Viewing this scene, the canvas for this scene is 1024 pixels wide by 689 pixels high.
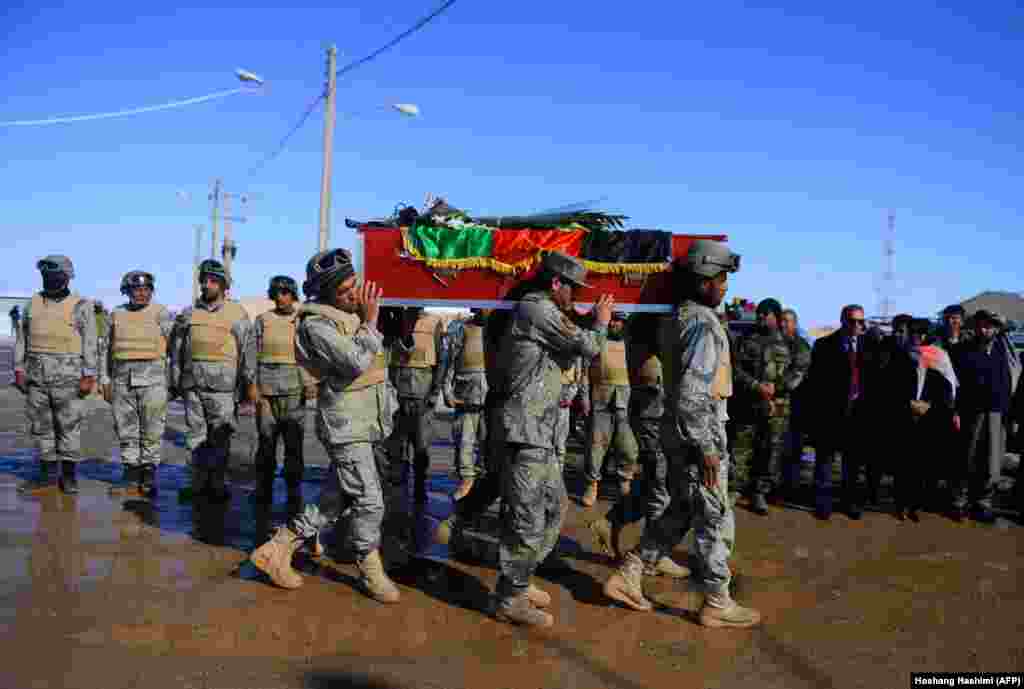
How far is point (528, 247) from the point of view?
5.22 m

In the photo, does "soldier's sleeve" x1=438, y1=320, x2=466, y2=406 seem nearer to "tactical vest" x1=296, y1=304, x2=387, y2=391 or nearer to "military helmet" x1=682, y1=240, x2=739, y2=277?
"tactical vest" x1=296, y1=304, x2=387, y2=391

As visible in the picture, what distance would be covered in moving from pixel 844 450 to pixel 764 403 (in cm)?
105

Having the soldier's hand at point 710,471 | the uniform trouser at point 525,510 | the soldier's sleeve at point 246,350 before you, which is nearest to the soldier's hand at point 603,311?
the uniform trouser at point 525,510

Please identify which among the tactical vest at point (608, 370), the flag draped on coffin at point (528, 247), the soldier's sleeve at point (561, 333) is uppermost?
the flag draped on coffin at point (528, 247)

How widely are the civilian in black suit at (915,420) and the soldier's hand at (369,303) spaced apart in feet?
19.2

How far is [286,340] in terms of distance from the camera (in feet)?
24.0

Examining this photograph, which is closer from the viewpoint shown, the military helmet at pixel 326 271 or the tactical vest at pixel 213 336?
the military helmet at pixel 326 271

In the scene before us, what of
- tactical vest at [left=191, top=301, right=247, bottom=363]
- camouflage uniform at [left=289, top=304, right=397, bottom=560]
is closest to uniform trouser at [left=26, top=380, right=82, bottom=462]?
tactical vest at [left=191, top=301, right=247, bottom=363]

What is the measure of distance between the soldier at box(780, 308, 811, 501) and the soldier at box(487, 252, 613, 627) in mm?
4326

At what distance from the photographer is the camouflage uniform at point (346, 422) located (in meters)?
4.73

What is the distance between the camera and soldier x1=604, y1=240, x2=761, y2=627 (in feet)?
15.1

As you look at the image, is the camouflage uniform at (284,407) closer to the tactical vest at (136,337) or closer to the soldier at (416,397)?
the soldier at (416,397)

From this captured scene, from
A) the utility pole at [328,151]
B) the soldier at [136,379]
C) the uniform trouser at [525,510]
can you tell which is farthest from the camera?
the utility pole at [328,151]

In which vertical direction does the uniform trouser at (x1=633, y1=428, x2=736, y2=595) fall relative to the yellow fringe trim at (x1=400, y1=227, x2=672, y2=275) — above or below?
below
